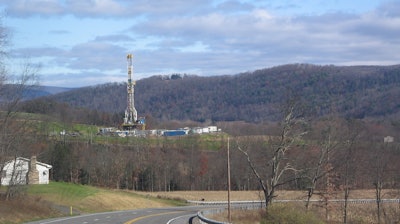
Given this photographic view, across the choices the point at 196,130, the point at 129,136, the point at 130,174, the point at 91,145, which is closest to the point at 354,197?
the point at 130,174

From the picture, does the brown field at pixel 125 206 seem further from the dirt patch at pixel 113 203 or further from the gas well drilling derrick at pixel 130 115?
the gas well drilling derrick at pixel 130 115

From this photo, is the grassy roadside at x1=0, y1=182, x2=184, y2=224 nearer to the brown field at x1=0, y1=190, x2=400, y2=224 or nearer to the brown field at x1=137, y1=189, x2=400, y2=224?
the brown field at x1=0, y1=190, x2=400, y2=224

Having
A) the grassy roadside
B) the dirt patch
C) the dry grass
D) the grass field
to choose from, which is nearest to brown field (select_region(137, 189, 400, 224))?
the grass field

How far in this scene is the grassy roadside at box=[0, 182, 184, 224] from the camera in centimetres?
4828

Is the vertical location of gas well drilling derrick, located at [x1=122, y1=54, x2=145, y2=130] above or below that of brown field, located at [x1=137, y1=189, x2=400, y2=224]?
above

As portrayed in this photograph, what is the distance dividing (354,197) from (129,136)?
81.4m

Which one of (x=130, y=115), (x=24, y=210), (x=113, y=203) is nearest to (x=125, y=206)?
(x=113, y=203)

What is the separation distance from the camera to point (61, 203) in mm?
62938

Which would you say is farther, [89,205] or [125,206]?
[125,206]

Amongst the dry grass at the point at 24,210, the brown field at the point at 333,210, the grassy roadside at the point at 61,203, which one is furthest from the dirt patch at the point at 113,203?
the brown field at the point at 333,210

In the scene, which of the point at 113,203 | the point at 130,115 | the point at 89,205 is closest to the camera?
the point at 89,205

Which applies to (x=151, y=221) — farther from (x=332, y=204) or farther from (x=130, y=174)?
(x=130, y=174)

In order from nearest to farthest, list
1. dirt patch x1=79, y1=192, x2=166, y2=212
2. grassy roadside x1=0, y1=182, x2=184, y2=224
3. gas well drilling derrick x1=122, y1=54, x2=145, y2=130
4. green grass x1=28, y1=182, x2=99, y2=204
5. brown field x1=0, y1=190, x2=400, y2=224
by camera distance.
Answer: grassy roadside x1=0, y1=182, x2=184, y2=224 < brown field x1=0, y1=190, x2=400, y2=224 < dirt patch x1=79, y1=192, x2=166, y2=212 < green grass x1=28, y1=182, x2=99, y2=204 < gas well drilling derrick x1=122, y1=54, x2=145, y2=130

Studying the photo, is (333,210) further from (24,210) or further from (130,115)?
(130,115)
